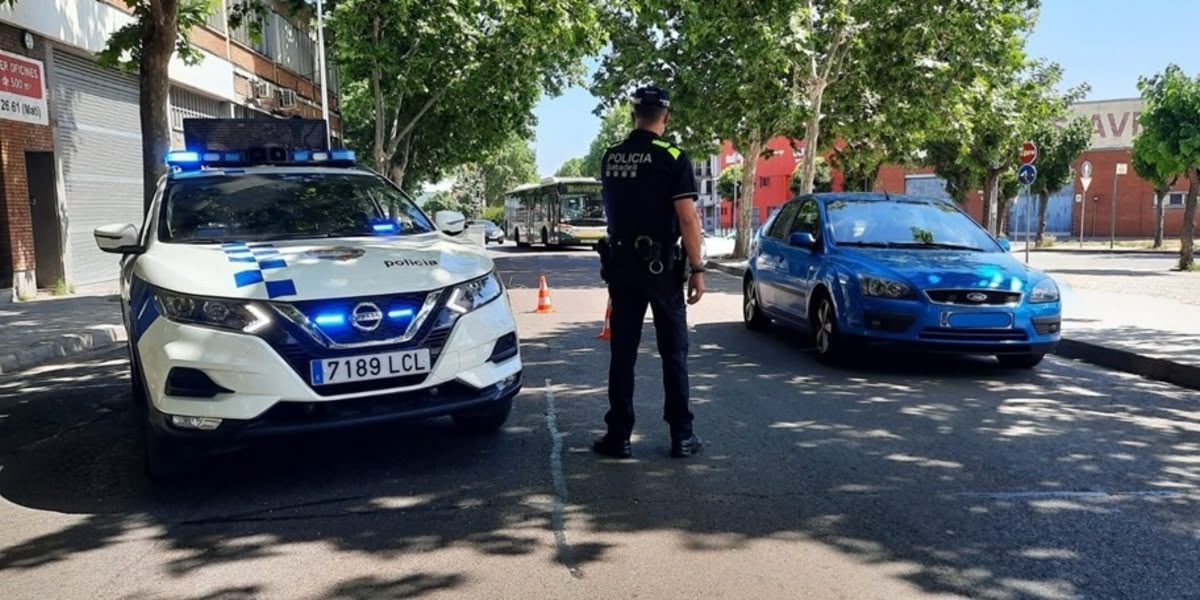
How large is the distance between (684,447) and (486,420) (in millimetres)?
1213

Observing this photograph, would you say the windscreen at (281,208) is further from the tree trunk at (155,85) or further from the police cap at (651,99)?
the tree trunk at (155,85)

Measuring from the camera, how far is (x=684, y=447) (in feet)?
16.5

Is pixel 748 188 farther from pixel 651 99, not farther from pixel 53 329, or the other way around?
pixel 651 99

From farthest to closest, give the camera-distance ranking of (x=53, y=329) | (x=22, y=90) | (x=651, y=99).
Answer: (x=22, y=90) → (x=53, y=329) → (x=651, y=99)

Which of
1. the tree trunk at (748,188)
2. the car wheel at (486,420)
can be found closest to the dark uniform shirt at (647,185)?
the car wheel at (486,420)

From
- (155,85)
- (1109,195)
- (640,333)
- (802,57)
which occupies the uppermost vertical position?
(802,57)

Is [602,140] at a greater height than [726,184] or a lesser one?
greater

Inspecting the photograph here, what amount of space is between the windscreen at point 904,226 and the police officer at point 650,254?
157 inches

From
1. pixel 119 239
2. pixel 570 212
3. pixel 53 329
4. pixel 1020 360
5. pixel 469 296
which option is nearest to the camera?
pixel 469 296

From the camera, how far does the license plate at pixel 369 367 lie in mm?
4250

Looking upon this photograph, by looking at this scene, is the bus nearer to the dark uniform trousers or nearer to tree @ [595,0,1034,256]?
tree @ [595,0,1034,256]

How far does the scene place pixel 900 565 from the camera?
3.56 metres

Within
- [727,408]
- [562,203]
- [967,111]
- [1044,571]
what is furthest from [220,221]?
[562,203]

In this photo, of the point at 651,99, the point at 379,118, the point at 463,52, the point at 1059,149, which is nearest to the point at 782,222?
the point at 651,99
